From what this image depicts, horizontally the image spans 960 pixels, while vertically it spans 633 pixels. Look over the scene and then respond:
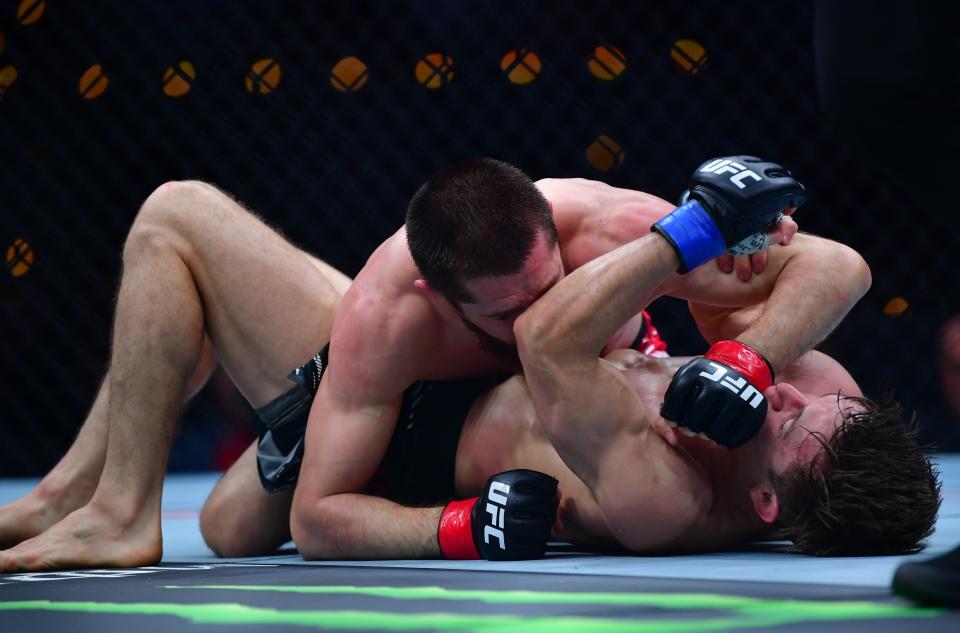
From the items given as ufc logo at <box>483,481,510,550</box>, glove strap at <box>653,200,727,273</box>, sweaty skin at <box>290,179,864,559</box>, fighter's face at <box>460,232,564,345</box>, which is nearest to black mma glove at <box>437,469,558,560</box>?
ufc logo at <box>483,481,510,550</box>

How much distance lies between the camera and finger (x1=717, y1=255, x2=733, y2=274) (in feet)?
5.86

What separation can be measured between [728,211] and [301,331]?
0.81 meters

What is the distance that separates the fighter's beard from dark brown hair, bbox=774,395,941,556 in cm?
44

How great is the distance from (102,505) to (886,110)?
129cm

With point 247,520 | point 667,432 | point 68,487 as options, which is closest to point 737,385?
point 667,432

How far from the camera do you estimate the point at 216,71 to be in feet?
13.2

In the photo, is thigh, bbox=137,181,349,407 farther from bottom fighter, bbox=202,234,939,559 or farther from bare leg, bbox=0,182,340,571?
bottom fighter, bbox=202,234,939,559

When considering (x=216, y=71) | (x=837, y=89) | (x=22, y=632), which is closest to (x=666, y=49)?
(x=216, y=71)

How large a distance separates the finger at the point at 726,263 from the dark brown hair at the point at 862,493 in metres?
0.31

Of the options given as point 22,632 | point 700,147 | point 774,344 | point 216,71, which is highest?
point 216,71

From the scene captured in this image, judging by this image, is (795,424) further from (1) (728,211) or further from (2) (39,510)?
(2) (39,510)

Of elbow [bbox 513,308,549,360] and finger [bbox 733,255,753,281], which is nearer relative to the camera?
elbow [bbox 513,308,549,360]

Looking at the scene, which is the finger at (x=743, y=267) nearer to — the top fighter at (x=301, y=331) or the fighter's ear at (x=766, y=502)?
the top fighter at (x=301, y=331)

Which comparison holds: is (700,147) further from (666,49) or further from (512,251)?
(512,251)
